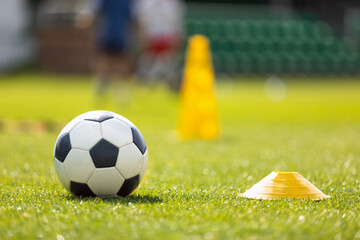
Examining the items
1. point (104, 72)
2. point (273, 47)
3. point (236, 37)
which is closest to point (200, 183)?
point (104, 72)

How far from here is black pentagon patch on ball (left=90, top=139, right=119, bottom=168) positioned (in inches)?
121

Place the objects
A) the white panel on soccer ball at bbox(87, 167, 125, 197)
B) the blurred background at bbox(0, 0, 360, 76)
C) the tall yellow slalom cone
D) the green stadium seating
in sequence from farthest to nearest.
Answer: the green stadium seating
the blurred background at bbox(0, 0, 360, 76)
the tall yellow slalom cone
the white panel on soccer ball at bbox(87, 167, 125, 197)

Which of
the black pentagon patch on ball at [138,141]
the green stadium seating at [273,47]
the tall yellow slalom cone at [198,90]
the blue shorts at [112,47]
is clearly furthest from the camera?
the green stadium seating at [273,47]

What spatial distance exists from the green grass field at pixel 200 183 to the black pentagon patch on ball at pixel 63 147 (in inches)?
9.0

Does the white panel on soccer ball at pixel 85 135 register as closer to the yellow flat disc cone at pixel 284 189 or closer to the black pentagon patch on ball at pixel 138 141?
the black pentagon patch on ball at pixel 138 141

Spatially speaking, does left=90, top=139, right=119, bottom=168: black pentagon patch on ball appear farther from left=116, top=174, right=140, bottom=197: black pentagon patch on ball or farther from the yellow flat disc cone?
the yellow flat disc cone

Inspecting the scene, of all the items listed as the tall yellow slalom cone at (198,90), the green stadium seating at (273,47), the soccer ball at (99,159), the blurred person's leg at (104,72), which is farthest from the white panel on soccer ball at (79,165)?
the green stadium seating at (273,47)

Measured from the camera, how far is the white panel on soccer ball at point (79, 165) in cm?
307

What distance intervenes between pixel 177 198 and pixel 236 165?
1680 mm

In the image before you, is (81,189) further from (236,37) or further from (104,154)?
(236,37)

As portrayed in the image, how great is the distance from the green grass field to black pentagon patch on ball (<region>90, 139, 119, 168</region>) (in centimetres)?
19

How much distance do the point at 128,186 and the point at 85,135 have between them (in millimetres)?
370

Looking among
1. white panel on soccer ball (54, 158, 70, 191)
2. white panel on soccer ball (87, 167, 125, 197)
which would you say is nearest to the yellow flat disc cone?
white panel on soccer ball (87, 167, 125, 197)

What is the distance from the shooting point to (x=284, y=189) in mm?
3184
